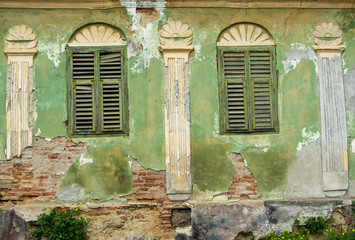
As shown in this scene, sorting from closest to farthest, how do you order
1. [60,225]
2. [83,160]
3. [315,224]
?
[60,225] → [315,224] → [83,160]

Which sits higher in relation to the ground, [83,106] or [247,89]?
[247,89]

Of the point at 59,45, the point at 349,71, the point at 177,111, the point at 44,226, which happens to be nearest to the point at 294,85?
the point at 349,71

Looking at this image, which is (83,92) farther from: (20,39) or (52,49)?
(20,39)

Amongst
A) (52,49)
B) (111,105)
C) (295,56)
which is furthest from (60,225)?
(295,56)

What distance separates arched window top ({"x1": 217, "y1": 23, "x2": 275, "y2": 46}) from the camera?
327 inches

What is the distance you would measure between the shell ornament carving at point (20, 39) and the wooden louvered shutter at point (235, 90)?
3.06 metres

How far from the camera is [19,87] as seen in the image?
8.03 m

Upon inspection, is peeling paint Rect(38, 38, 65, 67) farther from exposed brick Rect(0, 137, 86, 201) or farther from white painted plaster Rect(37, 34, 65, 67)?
exposed brick Rect(0, 137, 86, 201)

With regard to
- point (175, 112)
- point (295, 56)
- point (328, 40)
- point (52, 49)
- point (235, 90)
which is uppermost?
point (328, 40)

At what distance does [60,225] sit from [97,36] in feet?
9.83

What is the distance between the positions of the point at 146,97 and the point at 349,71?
331 cm

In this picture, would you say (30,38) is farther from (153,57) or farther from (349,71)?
(349,71)

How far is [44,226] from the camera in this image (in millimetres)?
7703

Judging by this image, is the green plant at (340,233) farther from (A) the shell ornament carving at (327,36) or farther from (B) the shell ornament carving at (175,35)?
(B) the shell ornament carving at (175,35)
